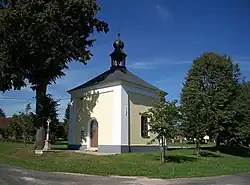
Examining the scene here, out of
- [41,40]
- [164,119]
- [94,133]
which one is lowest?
[94,133]

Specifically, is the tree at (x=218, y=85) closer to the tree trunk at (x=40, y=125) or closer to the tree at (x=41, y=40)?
the tree at (x=41, y=40)

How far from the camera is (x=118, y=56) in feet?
117

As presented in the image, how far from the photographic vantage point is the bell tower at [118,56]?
3562 cm

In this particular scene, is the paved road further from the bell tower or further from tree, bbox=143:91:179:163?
the bell tower

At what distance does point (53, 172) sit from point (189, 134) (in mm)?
15573

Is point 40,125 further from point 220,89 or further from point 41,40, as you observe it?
point 220,89

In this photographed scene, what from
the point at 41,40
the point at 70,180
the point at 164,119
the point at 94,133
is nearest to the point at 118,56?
the point at 94,133

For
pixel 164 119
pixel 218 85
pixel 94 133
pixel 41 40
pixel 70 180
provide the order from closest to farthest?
1. pixel 70 180
2. pixel 164 119
3. pixel 41 40
4. pixel 94 133
5. pixel 218 85

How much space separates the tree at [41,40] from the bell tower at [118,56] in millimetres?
6946

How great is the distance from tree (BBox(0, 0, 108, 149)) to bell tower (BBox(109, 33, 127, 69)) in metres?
6.95

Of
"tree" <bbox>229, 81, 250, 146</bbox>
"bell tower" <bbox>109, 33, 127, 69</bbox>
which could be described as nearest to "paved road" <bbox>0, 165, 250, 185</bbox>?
"bell tower" <bbox>109, 33, 127, 69</bbox>

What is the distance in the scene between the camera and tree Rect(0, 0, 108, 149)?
23.8 m

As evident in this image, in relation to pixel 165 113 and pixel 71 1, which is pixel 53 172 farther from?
pixel 71 1

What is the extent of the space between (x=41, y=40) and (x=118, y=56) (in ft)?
40.2
